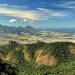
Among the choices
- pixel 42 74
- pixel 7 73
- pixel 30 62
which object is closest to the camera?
pixel 7 73

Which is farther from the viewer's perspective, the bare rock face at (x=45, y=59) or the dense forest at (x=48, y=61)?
the bare rock face at (x=45, y=59)

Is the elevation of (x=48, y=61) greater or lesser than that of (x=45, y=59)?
lesser

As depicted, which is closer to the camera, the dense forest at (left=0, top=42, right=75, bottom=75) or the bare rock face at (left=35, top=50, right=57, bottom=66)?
the dense forest at (left=0, top=42, right=75, bottom=75)

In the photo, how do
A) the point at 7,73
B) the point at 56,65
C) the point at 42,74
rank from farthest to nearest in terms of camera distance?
the point at 56,65 < the point at 42,74 < the point at 7,73

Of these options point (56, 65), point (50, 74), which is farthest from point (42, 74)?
point (56, 65)

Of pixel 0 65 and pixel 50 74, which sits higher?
pixel 0 65

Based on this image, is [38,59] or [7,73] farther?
[38,59]

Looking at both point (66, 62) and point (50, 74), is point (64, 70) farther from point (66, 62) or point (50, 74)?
point (66, 62)

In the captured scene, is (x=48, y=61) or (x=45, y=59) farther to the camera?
(x=45, y=59)

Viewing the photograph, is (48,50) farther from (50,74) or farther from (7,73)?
(7,73)
